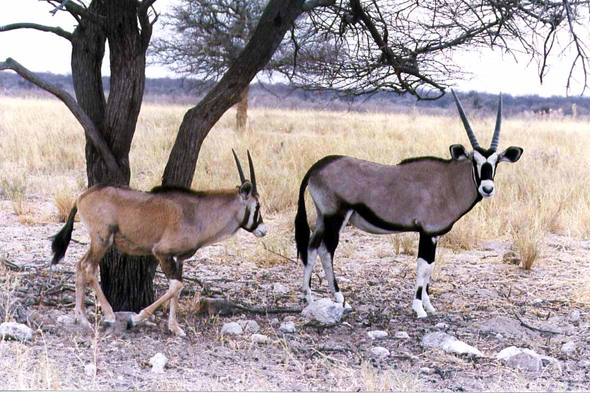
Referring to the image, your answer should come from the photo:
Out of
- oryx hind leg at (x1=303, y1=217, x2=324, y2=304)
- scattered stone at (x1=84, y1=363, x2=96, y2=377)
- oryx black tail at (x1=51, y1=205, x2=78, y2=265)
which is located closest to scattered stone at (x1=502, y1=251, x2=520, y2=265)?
oryx hind leg at (x1=303, y1=217, x2=324, y2=304)

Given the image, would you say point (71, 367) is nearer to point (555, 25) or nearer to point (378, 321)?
point (378, 321)

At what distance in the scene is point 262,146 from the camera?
53.9ft

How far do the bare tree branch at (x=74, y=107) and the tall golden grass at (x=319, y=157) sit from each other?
4.12 metres

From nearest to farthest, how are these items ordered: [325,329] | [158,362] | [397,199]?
1. [158,362]
2. [325,329]
3. [397,199]

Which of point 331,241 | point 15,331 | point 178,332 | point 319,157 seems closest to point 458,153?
point 331,241

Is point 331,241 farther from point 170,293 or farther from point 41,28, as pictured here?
point 41,28

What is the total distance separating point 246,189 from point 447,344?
70.5 inches

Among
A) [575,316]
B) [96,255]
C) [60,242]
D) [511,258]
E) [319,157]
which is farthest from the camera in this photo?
[319,157]

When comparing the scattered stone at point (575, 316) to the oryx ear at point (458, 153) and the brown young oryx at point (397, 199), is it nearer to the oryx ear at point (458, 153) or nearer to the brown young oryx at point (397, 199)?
the brown young oryx at point (397, 199)

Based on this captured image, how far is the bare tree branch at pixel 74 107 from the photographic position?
5.35 m

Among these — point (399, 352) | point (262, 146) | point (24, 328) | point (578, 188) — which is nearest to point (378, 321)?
point (399, 352)

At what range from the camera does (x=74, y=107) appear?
5.40 metres

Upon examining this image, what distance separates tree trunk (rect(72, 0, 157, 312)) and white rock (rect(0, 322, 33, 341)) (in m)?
0.93

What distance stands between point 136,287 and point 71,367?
4.65 feet
